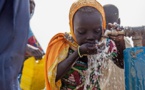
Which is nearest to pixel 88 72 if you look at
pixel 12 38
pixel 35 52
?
pixel 35 52

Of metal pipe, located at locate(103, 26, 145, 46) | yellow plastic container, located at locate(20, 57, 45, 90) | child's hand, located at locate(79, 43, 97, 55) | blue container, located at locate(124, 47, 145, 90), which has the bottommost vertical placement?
yellow plastic container, located at locate(20, 57, 45, 90)

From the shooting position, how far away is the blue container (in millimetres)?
2395

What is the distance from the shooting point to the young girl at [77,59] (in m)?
2.59

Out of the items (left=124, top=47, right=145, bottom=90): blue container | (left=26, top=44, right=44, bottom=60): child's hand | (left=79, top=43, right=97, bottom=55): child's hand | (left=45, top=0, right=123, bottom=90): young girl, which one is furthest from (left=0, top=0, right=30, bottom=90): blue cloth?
(left=26, top=44, right=44, bottom=60): child's hand

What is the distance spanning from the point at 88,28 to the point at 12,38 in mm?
977

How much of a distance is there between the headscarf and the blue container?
400mm

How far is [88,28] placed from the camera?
8.10ft

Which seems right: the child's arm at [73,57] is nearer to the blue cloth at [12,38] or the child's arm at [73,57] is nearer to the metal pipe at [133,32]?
the metal pipe at [133,32]

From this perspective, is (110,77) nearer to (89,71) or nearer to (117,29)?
(89,71)

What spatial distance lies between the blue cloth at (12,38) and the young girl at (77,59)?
0.93m

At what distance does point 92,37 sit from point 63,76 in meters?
0.48

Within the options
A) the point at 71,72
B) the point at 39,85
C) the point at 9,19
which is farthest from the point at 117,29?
the point at 39,85

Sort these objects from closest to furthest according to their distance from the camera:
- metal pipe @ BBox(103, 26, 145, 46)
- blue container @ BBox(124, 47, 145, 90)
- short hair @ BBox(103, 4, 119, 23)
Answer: metal pipe @ BBox(103, 26, 145, 46) → blue container @ BBox(124, 47, 145, 90) → short hair @ BBox(103, 4, 119, 23)

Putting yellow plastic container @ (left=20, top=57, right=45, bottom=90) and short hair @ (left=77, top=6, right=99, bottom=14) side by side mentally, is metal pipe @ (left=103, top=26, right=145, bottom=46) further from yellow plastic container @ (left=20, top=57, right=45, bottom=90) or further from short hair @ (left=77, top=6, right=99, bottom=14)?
yellow plastic container @ (left=20, top=57, right=45, bottom=90)
